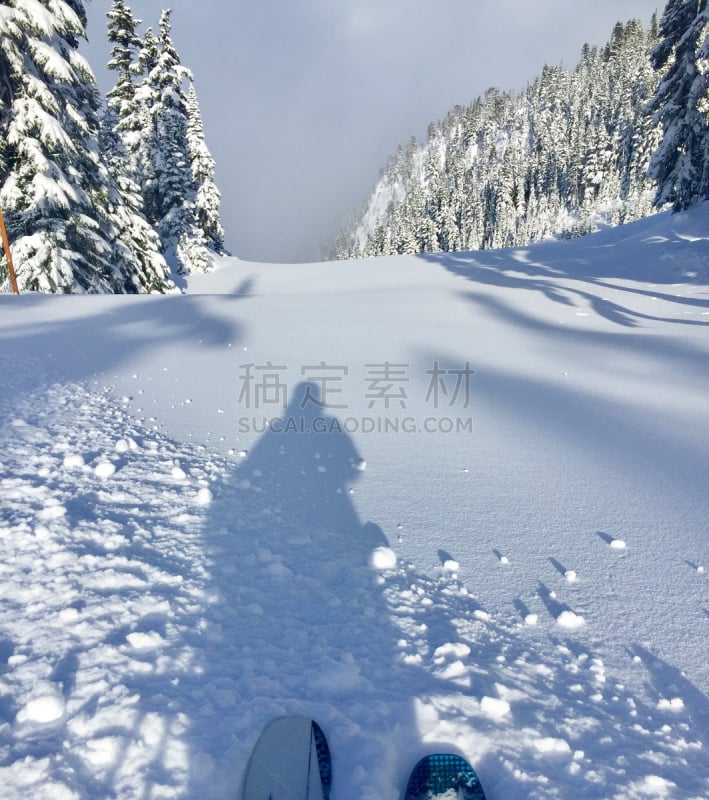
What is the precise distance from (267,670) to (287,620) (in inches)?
13.0

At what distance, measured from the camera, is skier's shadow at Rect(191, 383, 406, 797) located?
192cm

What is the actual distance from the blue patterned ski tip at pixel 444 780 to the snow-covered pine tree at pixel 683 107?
2221cm

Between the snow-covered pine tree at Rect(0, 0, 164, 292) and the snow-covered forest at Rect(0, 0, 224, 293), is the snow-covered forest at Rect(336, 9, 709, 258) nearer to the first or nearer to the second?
the snow-covered forest at Rect(0, 0, 224, 293)

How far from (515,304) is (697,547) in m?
10.1

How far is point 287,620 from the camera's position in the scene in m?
2.46

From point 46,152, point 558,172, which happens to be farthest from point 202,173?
point 558,172

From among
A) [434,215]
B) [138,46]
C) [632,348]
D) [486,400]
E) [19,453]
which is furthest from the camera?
[434,215]

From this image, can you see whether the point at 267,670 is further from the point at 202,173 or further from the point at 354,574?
the point at 202,173

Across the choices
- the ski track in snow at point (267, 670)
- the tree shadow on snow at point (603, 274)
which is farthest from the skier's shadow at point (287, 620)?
the tree shadow on snow at point (603, 274)

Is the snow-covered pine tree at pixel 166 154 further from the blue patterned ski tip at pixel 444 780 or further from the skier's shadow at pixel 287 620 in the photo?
the blue patterned ski tip at pixel 444 780

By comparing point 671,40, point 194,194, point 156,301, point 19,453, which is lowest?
point 19,453

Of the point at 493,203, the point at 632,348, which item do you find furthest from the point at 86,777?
the point at 493,203

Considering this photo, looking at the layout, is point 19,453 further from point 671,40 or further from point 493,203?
point 493,203

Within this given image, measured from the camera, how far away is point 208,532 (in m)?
3.15
